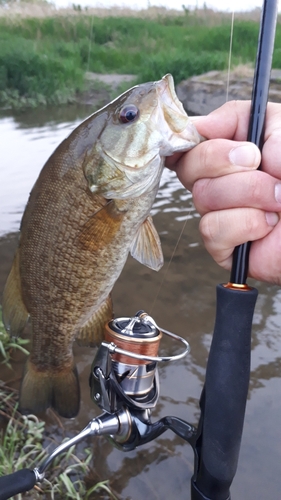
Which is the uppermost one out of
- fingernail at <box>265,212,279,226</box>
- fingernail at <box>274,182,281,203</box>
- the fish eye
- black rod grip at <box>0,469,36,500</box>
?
the fish eye

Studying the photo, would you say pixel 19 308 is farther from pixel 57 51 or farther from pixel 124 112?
pixel 57 51

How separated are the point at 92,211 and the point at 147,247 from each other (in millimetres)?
209

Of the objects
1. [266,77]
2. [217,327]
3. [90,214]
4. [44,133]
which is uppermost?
[266,77]

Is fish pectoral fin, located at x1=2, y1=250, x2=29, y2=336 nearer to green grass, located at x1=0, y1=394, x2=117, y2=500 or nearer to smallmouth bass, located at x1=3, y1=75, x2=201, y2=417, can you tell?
smallmouth bass, located at x1=3, y1=75, x2=201, y2=417

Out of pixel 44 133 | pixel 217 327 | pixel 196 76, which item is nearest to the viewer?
pixel 217 327

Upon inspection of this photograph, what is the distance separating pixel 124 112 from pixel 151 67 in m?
10.9

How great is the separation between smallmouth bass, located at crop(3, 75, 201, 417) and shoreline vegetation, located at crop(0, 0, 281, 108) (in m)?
6.67

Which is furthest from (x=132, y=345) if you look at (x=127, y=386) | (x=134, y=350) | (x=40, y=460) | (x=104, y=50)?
(x=104, y=50)

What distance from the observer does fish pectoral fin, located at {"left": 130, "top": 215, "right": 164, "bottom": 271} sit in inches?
56.3

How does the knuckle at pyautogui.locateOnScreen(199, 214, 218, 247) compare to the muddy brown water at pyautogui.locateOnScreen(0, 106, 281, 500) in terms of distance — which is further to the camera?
the muddy brown water at pyautogui.locateOnScreen(0, 106, 281, 500)

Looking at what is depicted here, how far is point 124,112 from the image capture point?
1.29 m

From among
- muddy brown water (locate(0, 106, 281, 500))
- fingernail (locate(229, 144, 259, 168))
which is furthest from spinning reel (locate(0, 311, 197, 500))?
muddy brown water (locate(0, 106, 281, 500))

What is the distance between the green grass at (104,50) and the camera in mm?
8258

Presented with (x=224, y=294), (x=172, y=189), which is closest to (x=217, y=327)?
(x=224, y=294)
